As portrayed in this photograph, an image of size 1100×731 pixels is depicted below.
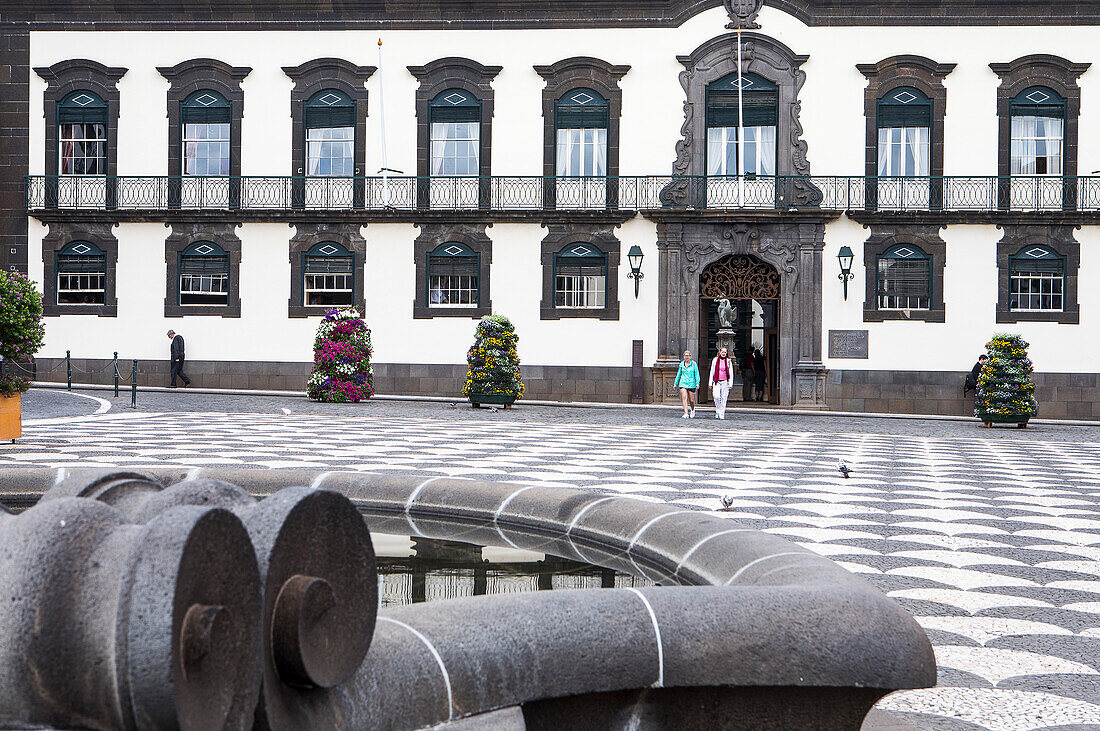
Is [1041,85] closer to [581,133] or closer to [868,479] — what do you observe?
[581,133]

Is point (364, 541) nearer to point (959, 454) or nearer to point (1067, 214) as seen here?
point (959, 454)

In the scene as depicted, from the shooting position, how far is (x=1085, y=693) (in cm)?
373

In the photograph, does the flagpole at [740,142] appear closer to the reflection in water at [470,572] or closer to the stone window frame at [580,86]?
the stone window frame at [580,86]

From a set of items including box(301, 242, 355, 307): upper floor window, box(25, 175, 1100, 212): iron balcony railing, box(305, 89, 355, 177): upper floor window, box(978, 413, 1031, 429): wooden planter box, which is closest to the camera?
box(978, 413, 1031, 429): wooden planter box

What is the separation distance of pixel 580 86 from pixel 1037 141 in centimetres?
1131

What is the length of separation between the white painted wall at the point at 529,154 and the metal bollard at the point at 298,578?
24.9 metres

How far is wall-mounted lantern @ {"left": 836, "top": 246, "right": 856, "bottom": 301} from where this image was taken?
2603 cm

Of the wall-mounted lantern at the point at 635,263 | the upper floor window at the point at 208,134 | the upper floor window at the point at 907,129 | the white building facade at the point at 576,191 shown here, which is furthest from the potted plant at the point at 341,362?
the upper floor window at the point at 907,129

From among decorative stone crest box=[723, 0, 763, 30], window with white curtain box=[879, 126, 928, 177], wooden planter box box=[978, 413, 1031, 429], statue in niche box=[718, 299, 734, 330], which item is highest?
decorative stone crest box=[723, 0, 763, 30]

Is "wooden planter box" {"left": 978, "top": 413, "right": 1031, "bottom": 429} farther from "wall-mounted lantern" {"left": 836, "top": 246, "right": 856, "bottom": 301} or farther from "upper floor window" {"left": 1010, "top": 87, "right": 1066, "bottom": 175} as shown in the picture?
"upper floor window" {"left": 1010, "top": 87, "right": 1066, "bottom": 175}

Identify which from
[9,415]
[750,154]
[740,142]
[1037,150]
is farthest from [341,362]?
[1037,150]

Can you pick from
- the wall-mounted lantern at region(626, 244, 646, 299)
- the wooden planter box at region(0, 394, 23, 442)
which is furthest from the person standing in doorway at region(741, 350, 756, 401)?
the wooden planter box at region(0, 394, 23, 442)

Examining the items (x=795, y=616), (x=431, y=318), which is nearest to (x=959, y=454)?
(x=795, y=616)

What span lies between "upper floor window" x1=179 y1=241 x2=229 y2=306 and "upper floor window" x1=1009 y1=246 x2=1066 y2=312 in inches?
781
